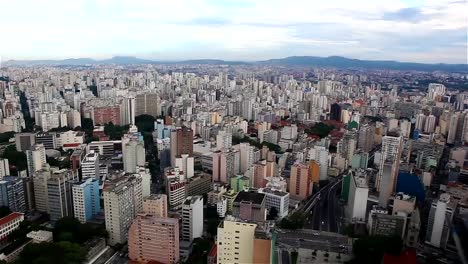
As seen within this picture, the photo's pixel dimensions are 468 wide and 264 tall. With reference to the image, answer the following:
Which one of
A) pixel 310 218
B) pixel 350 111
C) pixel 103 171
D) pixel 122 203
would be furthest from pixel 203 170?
pixel 350 111

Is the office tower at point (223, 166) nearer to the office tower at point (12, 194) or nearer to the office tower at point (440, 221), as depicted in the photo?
the office tower at point (12, 194)

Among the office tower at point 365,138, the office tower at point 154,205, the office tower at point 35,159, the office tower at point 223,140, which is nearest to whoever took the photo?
the office tower at point 154,205

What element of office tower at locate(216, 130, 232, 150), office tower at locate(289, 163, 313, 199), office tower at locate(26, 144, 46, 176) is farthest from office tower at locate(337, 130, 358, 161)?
office tower at locate(26, 144, 46, 176)

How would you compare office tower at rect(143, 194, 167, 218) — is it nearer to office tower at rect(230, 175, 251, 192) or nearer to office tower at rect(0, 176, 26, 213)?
office tower at rect(230, 175, 251, 192)

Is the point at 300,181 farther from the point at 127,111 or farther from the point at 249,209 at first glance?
the point at 127,111

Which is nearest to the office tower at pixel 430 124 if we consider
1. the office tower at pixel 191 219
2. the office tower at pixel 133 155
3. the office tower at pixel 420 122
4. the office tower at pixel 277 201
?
the office tower at pixel 420 122

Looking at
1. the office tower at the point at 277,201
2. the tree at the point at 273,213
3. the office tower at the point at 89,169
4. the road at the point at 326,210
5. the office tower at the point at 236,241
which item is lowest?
the road at the point at 326,210

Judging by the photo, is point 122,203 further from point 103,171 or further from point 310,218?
point 310,218
